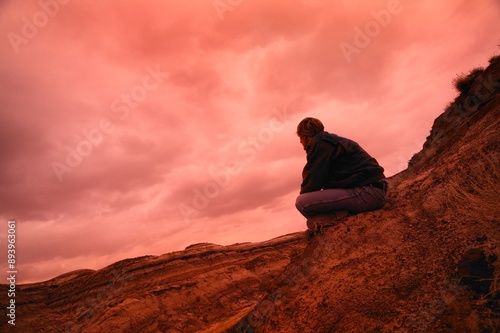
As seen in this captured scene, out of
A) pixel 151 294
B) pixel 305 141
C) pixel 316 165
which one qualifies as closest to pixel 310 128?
pixel 305 141

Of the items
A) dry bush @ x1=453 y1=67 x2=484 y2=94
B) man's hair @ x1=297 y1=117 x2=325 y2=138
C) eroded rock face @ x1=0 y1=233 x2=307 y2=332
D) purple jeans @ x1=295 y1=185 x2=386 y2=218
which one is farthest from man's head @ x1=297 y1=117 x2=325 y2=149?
eroded rock face @ x1=0 y1=233 x2=307 y2=332

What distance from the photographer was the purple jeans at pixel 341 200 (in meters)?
3.95

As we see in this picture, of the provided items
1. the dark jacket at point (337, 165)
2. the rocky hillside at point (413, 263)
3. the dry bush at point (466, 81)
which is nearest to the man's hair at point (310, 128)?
the dark jacket at point (337, 165)

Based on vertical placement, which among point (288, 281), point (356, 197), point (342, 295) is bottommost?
point (342, 295)

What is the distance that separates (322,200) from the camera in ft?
13.0

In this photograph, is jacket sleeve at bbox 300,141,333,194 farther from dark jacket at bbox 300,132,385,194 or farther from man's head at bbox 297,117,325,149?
man's head at bbox 297,117,325,149

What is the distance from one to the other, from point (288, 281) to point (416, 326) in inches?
68.2

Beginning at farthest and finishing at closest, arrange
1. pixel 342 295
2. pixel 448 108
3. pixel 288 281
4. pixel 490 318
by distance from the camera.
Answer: pixel 448 108, pixel 288 281, pixel 342 295, pixel 490 318

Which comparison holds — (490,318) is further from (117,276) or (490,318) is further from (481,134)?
(117,276)

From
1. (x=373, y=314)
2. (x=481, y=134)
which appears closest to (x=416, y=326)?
(x=373, y=314)

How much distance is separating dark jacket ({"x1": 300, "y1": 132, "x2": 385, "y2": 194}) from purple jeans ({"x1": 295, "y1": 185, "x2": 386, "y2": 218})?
0.32ft

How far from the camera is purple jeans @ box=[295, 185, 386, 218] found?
13.0ft

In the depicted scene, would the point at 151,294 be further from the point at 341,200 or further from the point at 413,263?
the point at 413,263

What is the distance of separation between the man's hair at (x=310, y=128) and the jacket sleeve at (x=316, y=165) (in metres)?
0.30
